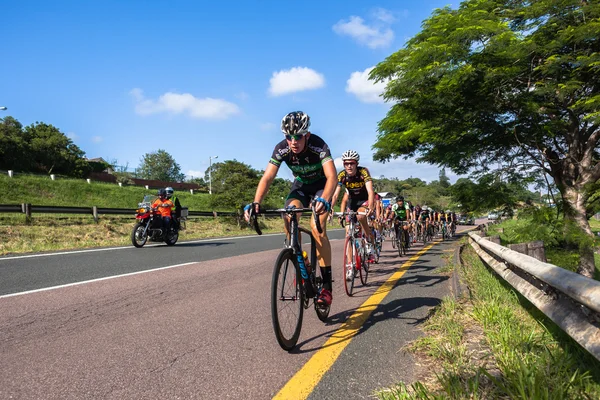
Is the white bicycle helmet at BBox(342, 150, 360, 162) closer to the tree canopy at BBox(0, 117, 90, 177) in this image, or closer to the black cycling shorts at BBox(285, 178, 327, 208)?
the black cycling shorts at BBox(285, 178, 327, 208)

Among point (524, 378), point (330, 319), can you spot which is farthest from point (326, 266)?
point (524, 378)

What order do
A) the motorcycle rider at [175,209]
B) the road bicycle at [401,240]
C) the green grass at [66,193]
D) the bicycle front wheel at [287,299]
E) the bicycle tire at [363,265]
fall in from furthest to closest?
the green grass at [66,193] → the motorcycle rider at [175,209] → the road bicycle at [401,240] → the bicycle tire at [363,265] → the bicycle front wheel at [287,299]

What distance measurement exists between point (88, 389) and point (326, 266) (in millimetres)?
2320

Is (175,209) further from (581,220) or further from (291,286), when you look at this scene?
(581,220)

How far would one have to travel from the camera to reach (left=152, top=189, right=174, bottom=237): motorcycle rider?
1162 cm

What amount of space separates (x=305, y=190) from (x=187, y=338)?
6.50 feet

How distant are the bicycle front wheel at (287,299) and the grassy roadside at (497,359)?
0.99 meters

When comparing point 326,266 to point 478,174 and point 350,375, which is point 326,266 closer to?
point 350,375

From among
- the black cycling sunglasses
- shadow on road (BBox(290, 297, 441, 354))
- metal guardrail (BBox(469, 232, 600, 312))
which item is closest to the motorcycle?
shadow on road (BBox(290, 297, 441, 354))

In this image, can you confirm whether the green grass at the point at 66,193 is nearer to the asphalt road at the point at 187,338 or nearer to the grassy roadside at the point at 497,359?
the asphalt road at the point at 187,338

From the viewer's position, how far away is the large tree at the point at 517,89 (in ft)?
30.2

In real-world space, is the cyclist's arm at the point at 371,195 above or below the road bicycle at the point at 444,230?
above

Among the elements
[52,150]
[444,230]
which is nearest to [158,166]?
[52,150]

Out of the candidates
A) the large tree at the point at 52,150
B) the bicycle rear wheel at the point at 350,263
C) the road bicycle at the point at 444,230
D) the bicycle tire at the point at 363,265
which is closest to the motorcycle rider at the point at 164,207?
the bicycle tire at the point at 363,265
